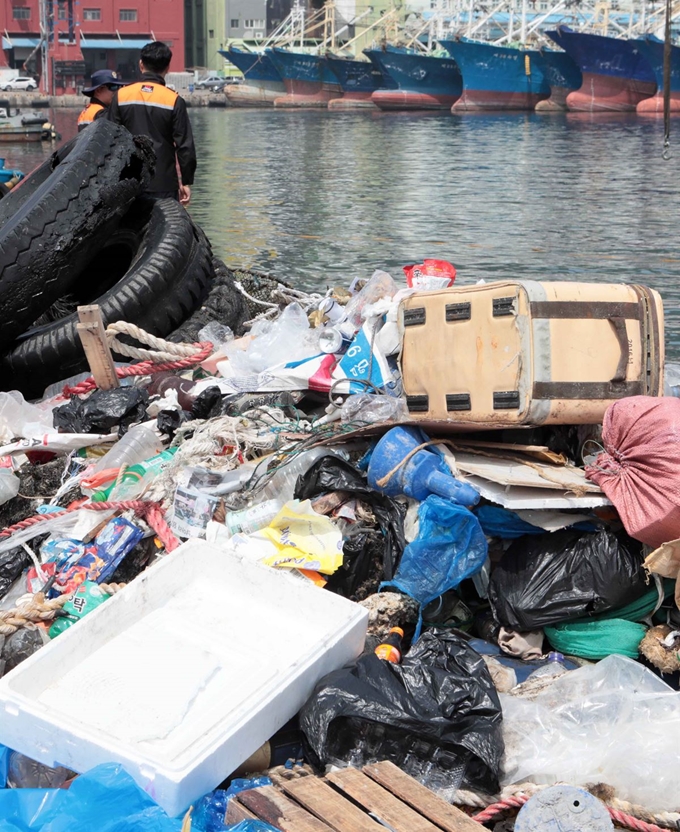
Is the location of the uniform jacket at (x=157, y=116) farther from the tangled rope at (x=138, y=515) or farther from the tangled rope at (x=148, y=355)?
the tangled rope at (x=138, y=515)

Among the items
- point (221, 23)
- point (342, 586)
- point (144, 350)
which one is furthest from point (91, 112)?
point (221, 23)

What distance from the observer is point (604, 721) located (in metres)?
2.71

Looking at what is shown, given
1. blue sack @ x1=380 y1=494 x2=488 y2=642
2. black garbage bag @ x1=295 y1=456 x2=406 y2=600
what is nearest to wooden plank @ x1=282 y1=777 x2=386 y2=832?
blue sack @ x1=380 y1=494 x2=488 y2=642

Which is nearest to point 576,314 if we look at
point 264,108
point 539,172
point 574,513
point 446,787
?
point 574,513

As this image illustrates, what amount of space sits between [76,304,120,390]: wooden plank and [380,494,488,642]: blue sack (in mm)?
2127

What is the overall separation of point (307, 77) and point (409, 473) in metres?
58.6

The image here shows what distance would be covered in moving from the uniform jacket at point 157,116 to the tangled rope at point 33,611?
3.91 meters

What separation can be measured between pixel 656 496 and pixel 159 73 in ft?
15.6

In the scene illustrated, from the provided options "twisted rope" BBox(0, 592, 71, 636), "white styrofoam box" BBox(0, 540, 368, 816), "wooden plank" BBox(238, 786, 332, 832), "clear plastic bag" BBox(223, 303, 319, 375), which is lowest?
"wooden plank" BBox(238, 786, 332, 832)

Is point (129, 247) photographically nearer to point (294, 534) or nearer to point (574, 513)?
point (294, 534)

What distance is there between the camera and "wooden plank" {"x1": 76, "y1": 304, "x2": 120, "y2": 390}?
15.3 feet

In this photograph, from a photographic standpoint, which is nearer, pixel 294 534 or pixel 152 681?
pixel 152 681

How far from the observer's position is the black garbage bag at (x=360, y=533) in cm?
333

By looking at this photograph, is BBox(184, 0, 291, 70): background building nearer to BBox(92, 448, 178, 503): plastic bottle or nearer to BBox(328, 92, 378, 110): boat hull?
BBox(328, 92, 378, 110): boat hull
